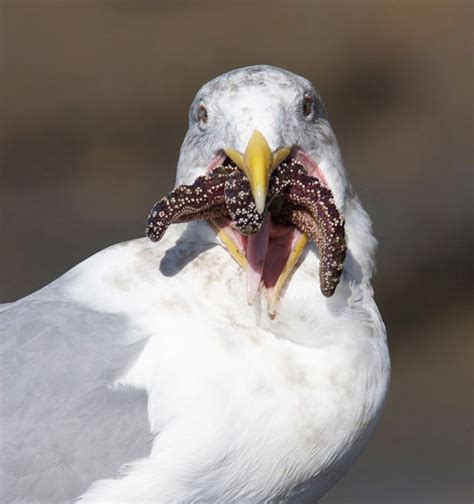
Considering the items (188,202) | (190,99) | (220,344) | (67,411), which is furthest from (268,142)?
(190,99)

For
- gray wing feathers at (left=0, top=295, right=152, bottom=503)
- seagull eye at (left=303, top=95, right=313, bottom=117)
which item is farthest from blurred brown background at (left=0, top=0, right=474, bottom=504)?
gray wing feathers at (left=0, top=295, right=152, bottom=503)

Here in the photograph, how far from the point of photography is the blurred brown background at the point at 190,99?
670cm

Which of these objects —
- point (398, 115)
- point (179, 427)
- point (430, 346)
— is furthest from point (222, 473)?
point (398, 115)

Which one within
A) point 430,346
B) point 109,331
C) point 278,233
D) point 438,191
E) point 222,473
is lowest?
point 430,346

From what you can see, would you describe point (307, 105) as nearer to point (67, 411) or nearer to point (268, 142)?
point (268, 142)

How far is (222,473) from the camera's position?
255cm

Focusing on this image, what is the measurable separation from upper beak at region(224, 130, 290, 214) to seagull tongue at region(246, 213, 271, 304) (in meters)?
0.15

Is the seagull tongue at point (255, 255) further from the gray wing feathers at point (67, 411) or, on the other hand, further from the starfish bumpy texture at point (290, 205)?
the gray wing feathers at point (67, 411)

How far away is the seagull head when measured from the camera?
2.62 metres

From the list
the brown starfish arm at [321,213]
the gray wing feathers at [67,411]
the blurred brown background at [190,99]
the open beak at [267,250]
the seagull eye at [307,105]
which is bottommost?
the blurred brown background at [190,99]

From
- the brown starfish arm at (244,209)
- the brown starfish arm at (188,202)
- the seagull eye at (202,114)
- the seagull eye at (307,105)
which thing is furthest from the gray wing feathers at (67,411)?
the seagull eye at (307,105)

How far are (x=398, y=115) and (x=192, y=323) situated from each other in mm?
5208

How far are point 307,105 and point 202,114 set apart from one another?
0.23m

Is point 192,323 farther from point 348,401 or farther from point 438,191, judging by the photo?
point 438,191
